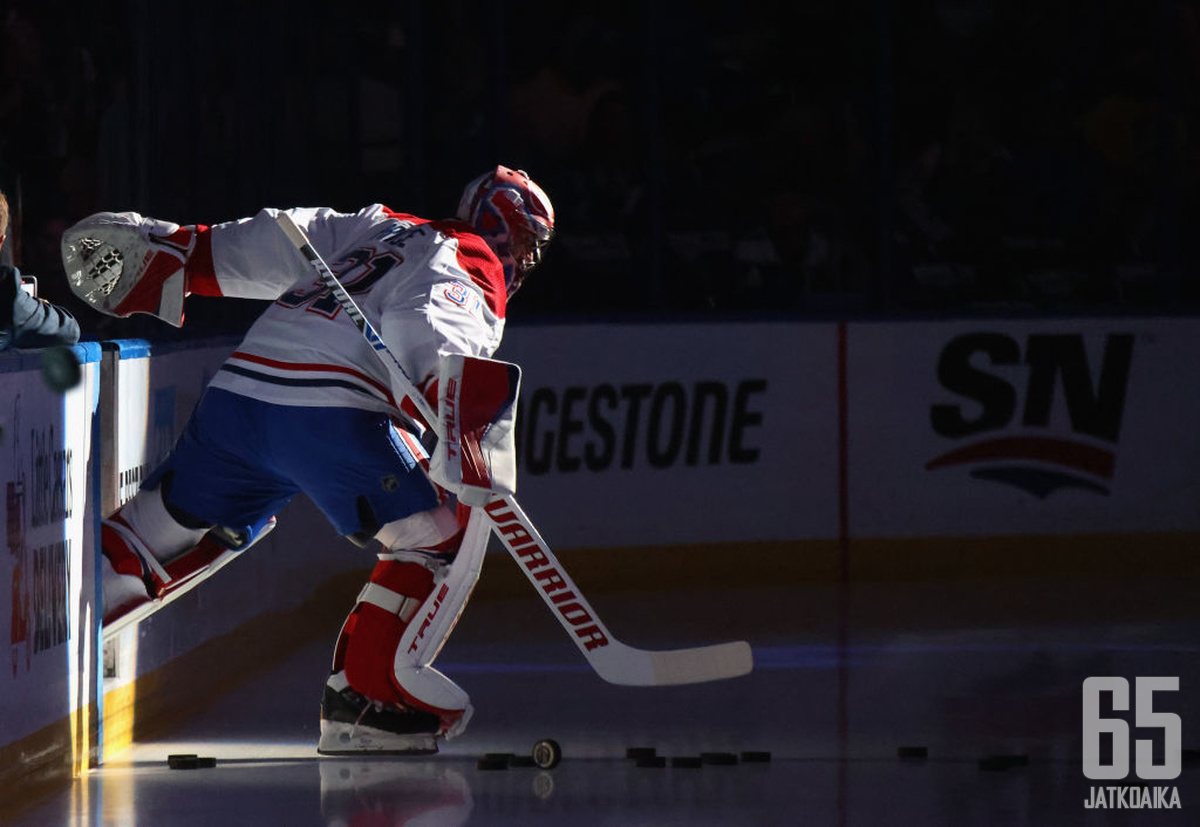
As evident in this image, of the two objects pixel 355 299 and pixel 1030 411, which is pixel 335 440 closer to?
pixel 355 299

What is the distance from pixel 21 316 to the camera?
14.4 feet

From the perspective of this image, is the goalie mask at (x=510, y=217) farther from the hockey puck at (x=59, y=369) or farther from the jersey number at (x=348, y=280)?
the hockey puck at (x=59, y=369)

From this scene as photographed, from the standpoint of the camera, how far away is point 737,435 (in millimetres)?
7762

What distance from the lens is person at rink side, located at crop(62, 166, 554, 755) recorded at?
4.59 meters

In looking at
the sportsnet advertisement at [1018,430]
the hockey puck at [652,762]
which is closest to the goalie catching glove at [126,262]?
the hockey puck at [652,762]

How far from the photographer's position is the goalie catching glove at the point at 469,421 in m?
4.23

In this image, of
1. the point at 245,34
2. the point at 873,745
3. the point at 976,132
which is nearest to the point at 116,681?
the point at 873,745

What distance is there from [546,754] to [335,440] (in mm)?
814

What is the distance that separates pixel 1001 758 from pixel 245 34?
3584 millimetres

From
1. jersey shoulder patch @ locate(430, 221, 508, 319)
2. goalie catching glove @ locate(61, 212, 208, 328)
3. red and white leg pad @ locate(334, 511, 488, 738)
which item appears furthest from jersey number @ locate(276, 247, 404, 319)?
red and white leg pad @ locate(334, 511, 488, 738)

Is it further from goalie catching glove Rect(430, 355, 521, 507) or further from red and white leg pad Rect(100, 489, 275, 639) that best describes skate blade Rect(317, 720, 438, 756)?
goalie catching glove Rect(430, 355, 521, 507)

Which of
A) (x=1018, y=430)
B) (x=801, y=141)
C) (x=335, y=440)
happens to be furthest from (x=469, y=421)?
(x=801, y=141)

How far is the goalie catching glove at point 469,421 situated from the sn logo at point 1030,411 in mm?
3828

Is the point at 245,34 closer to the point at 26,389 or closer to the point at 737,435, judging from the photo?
the point at 737,435
